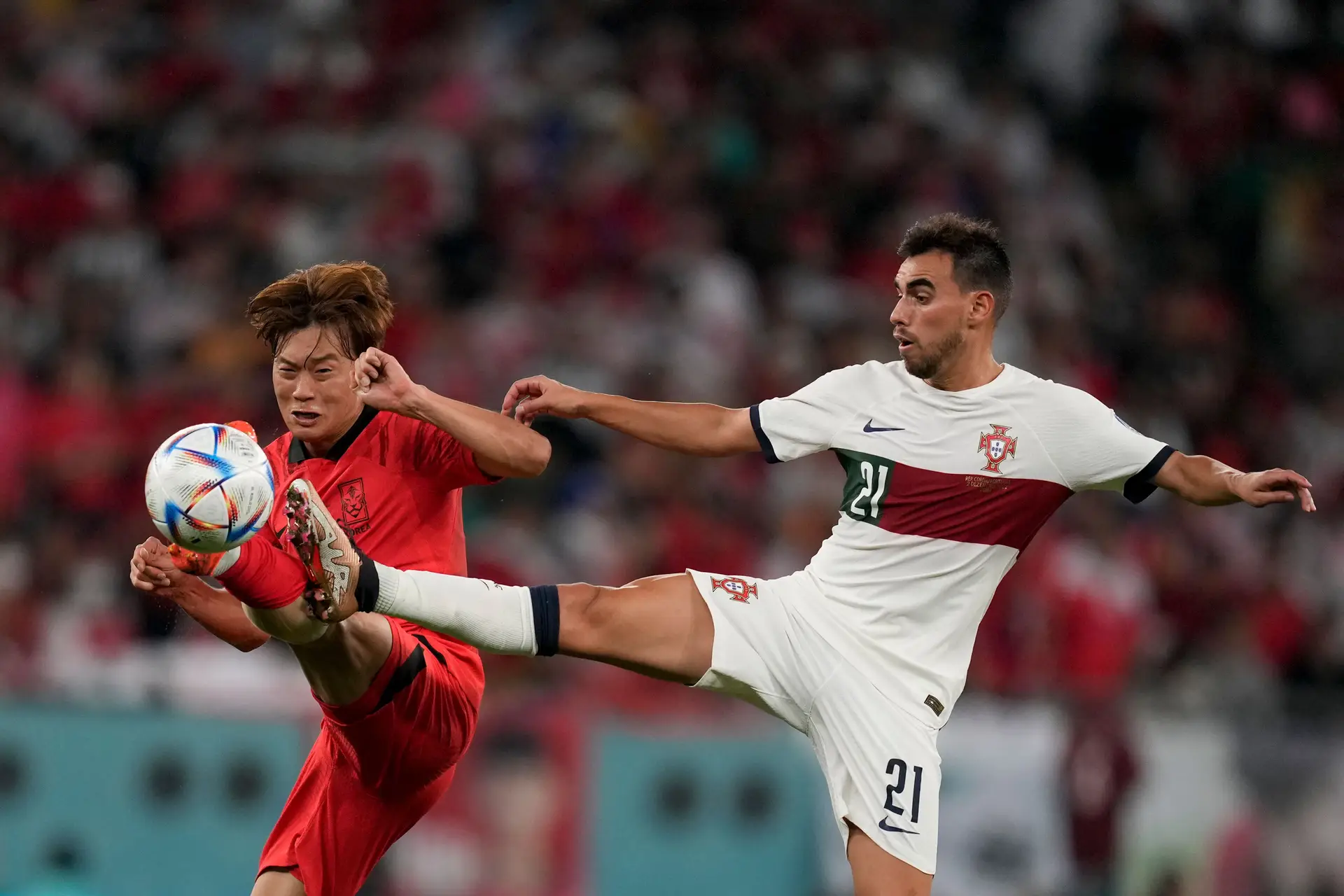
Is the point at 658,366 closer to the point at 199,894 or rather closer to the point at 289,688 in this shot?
the point at 289,688

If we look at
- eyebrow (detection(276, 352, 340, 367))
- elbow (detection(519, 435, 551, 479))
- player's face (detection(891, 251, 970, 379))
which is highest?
player's face (detection(891, 251, 970, 379))

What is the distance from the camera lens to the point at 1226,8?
49.1ft

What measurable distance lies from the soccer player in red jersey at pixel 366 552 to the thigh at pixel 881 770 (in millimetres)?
1163

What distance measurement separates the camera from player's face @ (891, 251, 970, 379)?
5.80 metres

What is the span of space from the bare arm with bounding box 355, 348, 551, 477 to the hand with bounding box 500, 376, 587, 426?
0.08 metres

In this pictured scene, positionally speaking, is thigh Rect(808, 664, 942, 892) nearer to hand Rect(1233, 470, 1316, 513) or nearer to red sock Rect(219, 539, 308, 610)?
hand Rect(1233, 470, 1316, 513)

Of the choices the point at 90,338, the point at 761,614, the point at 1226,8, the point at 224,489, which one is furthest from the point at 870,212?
the point at 224,489

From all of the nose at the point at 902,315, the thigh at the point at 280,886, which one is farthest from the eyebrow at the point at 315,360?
the nose at the point at 902,315

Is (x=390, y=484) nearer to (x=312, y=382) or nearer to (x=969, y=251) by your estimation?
(x=312, y=382)

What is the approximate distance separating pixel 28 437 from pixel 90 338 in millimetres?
776

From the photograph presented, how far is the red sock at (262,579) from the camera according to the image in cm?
496

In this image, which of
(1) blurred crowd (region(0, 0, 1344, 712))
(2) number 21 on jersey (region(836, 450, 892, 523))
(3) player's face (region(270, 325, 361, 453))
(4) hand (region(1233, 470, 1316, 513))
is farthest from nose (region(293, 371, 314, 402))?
(1) blurred crowd (region(0, 0, 1344, 712))

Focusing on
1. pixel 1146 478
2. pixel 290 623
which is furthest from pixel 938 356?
pixel 290 623

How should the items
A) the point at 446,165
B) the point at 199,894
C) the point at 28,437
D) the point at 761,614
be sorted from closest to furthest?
the point at 761,614 → the point at 199,894 → the point at 28,437 → the point at 446,165
